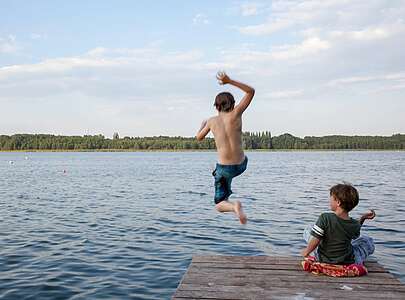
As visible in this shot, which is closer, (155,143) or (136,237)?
(136,237)

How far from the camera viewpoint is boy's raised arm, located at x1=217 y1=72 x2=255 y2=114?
5.84 metres

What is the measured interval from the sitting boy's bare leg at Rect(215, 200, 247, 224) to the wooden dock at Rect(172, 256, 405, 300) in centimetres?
114

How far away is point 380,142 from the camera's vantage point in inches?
6417

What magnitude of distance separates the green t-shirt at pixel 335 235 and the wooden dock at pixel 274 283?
15.1 inches

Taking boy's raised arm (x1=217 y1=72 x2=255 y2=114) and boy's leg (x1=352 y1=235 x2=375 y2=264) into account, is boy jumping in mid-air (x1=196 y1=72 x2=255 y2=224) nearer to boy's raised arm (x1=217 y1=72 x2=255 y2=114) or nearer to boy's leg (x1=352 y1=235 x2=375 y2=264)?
boy's raised arm (x1=217 y1=72 x2=255 y2=114)

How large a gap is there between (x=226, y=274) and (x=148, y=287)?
3.35 metres

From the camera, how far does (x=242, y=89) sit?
19.8ft

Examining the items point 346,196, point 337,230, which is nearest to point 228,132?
point 346,196

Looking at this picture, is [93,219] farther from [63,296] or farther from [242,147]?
[242,147]

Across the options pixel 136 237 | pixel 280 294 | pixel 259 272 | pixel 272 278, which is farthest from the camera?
pixel 136 237

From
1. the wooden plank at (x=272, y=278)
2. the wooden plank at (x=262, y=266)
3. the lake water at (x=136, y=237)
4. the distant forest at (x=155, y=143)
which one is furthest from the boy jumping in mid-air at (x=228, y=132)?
the distant forest at (x=155, y=143)

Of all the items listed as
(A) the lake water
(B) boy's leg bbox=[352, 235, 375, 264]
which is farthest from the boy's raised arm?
(A) the lake water

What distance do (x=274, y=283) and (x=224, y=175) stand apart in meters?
1.96

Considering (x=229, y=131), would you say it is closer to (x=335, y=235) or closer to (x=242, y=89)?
(x=242, y=89)
